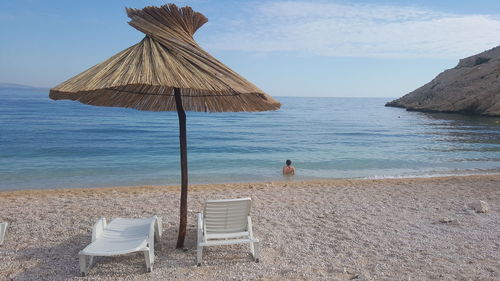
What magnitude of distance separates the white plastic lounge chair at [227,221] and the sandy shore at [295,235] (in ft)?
1.05

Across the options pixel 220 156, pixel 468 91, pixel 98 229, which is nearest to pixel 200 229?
pixel 98 229

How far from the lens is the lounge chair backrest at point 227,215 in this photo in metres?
4.83

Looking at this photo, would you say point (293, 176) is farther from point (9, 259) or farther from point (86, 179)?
point (9, 259)

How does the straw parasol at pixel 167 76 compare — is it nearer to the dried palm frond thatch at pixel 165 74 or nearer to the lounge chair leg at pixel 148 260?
the dried palm frond thatch at pixel 165 74

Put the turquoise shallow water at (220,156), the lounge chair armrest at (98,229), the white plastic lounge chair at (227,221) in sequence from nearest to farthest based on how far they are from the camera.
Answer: the lounge chair armrest at (98,229) < the white plastic lounge chair at (227,221) < the turquoise shallow water at (220,156)

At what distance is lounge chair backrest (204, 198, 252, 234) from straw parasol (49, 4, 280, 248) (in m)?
0.42

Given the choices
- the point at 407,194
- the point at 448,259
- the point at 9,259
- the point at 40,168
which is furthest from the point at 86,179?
the point at 448,259

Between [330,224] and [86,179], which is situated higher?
[330,224]

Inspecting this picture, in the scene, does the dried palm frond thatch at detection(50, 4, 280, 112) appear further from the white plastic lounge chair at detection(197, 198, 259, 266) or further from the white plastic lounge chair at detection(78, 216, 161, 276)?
the white plastic lounge chair at detection(78, 216, 161, 276)

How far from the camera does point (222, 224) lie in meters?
4.95

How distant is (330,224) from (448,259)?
77.6 inches

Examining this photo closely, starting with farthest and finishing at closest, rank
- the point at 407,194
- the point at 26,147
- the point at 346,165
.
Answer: the point at 26,147 < the point at 346,165 < the point at 407,194

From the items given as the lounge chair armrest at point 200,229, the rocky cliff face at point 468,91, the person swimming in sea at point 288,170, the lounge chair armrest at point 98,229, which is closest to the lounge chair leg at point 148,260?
the lounge chair armrest at point 200,229

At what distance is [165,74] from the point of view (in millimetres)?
4000
